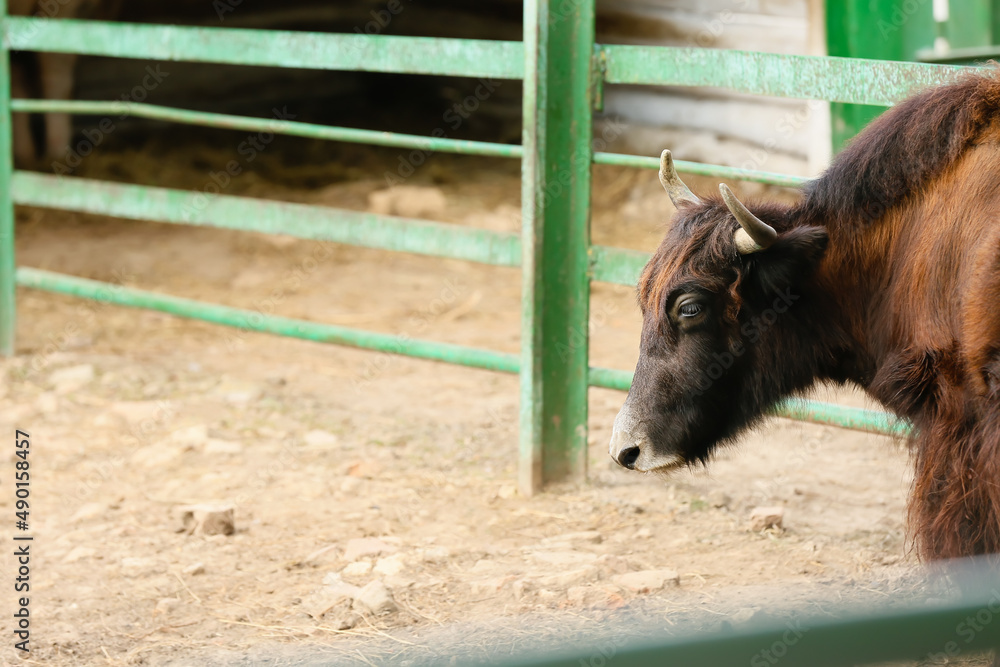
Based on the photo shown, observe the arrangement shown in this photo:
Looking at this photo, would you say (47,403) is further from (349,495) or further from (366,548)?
(366,548)

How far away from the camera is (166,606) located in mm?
3082

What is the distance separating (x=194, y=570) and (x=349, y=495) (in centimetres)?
79

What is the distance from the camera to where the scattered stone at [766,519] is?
11.6 ft

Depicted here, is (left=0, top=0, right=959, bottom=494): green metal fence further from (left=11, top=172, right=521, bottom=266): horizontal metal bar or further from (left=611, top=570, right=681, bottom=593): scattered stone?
(left=611, top=570, right=681, bottom=593): scattered stone

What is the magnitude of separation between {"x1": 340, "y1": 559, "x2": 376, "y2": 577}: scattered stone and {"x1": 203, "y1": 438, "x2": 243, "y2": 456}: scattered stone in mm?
1291

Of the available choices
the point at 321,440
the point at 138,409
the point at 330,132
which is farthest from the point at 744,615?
the point at 138,409

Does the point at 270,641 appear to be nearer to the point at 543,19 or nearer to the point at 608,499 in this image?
the point at 608,499

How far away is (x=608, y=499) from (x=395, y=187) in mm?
5185

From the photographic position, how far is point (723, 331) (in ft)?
9.15

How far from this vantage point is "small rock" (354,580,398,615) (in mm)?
2977

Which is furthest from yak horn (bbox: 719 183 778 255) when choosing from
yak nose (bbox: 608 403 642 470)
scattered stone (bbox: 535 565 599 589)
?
scattered stone (bbox: 535 565 599 589)

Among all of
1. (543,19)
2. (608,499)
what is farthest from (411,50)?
(608,499)

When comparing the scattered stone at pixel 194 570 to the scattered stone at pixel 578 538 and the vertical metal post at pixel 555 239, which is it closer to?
the scattered stone at pixel 578 538

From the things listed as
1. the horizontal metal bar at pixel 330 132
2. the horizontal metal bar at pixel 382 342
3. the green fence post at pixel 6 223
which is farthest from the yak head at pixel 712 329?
the green fence post at pixel 6 223
